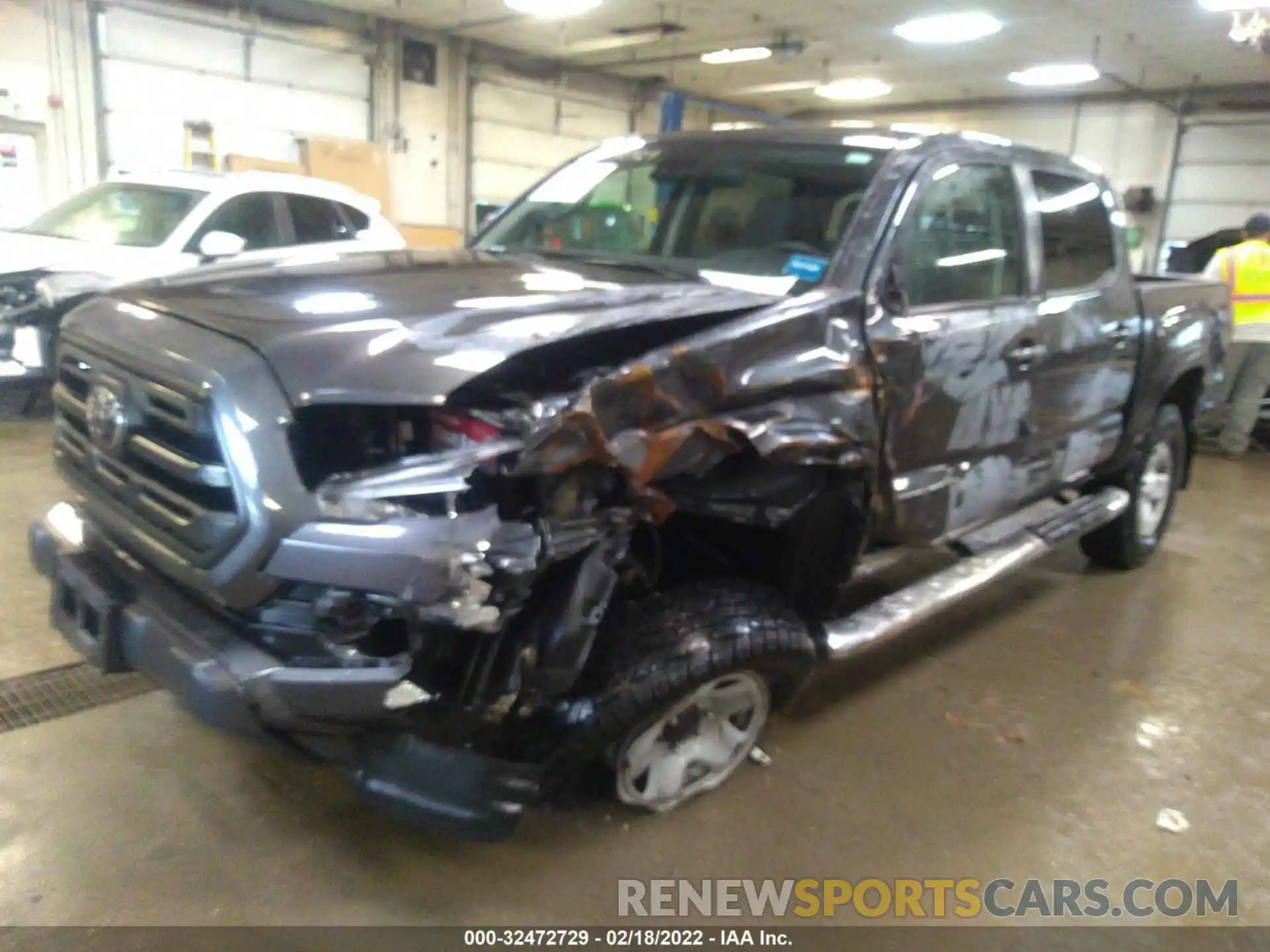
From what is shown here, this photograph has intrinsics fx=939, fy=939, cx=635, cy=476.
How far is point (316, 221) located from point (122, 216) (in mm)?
1364

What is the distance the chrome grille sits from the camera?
6.22 ft

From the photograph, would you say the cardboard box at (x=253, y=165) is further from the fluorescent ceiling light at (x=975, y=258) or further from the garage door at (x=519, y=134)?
the fluorescent ceiling light at (x=975, y=258)

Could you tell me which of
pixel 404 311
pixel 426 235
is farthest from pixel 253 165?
pixel 404 311

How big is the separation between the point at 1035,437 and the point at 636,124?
14.0 m

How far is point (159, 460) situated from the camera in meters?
2.02

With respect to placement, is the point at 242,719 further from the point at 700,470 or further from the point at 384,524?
the point at 700,470

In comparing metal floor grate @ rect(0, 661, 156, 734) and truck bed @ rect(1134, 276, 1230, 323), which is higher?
truck bed @ rect(1134, 276, 1230, 323)

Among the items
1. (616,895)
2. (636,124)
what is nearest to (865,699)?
(616,895)

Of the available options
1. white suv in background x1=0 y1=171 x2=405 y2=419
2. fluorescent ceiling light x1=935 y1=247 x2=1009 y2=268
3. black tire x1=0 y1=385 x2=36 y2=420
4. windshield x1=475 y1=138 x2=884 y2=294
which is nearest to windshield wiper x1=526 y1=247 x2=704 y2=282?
windshield x1=475 y1=138 x2=884 y2=294

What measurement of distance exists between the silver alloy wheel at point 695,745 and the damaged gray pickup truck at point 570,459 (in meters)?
0.01

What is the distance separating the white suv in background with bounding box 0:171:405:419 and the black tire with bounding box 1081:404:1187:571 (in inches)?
194

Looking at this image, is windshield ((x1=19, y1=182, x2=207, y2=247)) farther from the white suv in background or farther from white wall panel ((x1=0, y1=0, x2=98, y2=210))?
white wall panel ((x1=0, y1=0, x2=98, y2=210))

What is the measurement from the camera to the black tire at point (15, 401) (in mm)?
6762

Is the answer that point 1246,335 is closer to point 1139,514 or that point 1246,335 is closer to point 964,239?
point 1139,514
